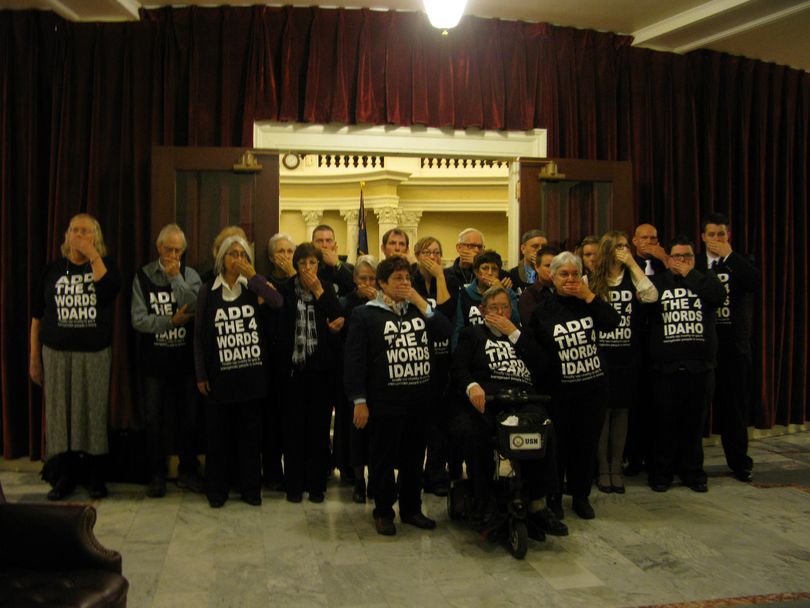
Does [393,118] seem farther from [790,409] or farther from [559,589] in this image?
[790,409]

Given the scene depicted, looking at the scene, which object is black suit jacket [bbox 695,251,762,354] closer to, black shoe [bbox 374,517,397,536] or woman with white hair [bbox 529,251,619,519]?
woman with white hair [bbox 529,251,619,519]

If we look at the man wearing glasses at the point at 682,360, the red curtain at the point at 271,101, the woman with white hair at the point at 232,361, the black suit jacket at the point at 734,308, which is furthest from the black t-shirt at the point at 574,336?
the red curtain at the point at 271,101

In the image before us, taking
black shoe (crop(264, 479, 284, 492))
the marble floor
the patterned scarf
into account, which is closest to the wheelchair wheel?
the marble floor

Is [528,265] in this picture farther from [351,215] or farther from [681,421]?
[351,215]

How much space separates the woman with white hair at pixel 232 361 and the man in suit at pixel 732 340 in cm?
268

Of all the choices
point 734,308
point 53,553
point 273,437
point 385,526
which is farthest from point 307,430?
point 734,308

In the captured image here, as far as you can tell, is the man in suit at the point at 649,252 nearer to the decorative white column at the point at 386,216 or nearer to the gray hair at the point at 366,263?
the gray hair at the point at 366,263

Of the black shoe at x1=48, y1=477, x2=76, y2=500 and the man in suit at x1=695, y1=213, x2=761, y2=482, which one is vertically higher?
the man in suit at x1=695, y1=213, x2=761, y2=482

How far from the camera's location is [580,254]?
14.0 feet

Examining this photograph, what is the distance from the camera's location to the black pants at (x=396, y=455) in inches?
132

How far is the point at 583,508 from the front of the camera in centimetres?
365

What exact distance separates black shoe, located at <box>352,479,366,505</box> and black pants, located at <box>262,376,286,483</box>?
0.45 m

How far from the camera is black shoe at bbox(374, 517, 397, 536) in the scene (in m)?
3.38

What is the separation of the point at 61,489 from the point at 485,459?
91.4 inches
